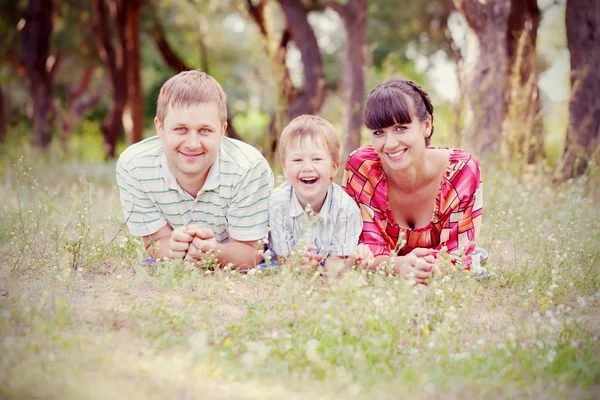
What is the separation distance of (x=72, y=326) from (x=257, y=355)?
3.02 ft

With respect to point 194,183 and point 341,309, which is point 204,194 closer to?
point 194,183

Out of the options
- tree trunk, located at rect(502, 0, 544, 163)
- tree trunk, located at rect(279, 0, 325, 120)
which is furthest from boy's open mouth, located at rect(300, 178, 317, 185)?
tree trunk, located at rect(279, 0, 325, 120)

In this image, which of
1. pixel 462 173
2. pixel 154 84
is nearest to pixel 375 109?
pixel 462 173

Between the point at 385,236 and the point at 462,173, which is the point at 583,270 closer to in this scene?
the point at 462,173

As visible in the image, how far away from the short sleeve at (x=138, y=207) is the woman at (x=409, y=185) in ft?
4.38

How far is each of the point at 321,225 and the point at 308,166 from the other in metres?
0.45

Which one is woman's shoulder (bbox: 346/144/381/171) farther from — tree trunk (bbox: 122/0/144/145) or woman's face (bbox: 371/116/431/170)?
tree trunk (bbox: 122/0/144/145)

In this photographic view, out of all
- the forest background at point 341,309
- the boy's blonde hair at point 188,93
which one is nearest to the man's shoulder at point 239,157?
the boy's blonde hair at point 188,93

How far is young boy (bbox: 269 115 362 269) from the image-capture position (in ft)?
12.6

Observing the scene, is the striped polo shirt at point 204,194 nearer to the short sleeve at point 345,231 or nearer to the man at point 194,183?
the man at point 194,183

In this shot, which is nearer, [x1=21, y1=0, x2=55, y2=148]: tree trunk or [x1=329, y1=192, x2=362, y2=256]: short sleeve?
[x1=329, y1=192, x2=362, y2=256]: short sleeve

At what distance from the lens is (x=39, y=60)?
1131 centimetres

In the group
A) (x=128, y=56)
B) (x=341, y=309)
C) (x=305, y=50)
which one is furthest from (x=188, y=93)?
(x=128, y=56)

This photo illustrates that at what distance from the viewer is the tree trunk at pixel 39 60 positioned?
35.8ft
